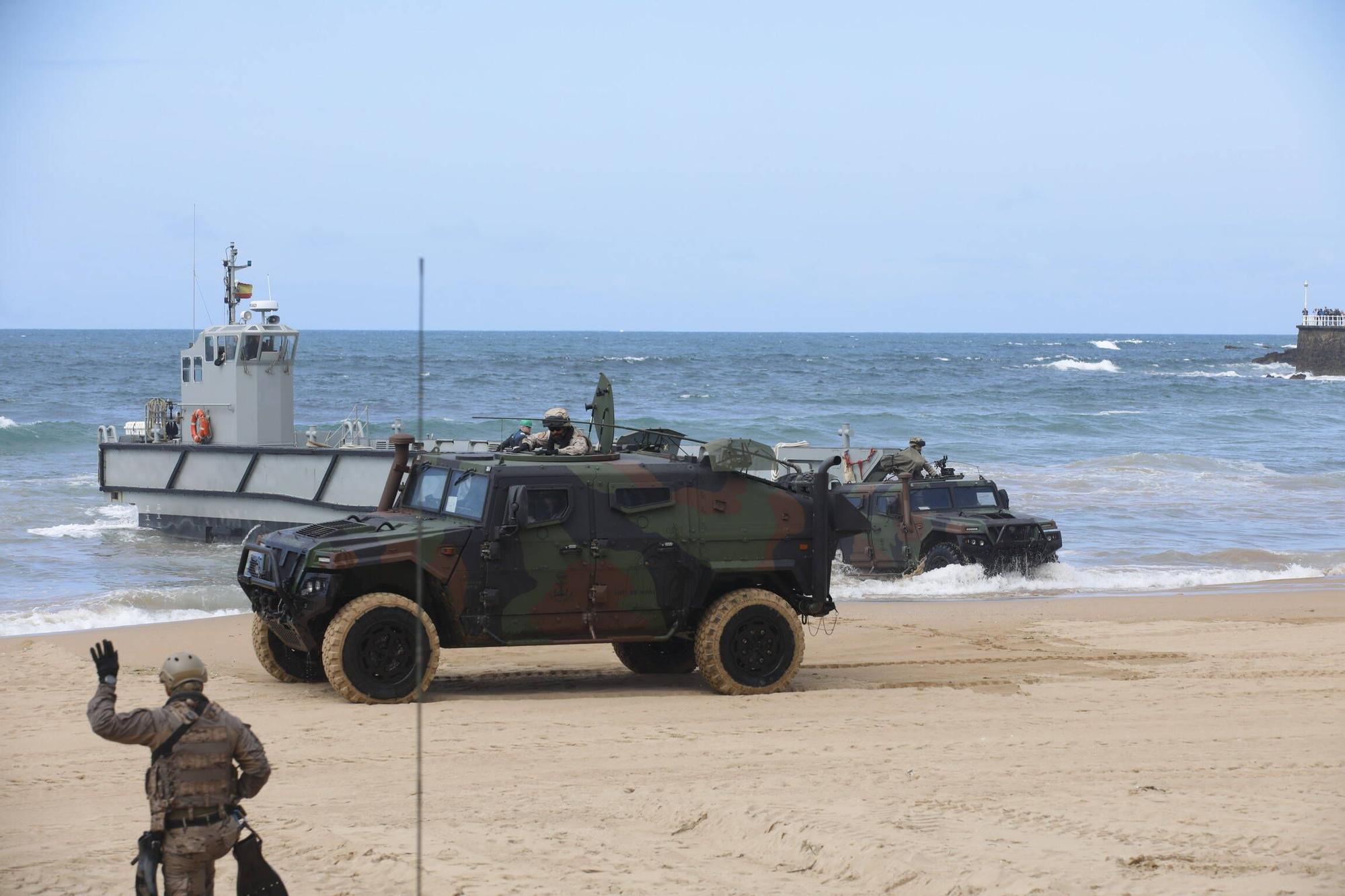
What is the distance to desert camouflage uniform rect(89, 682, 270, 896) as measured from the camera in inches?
211

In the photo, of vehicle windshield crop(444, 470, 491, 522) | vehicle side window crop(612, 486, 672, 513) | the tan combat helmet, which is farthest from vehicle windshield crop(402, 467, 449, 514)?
the tan combat helmet

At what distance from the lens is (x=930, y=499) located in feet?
60.1

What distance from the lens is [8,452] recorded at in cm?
3712

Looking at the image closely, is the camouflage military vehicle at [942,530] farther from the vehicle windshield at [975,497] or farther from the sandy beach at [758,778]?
the sandy beach at [758,778]

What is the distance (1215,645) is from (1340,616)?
9.35ft

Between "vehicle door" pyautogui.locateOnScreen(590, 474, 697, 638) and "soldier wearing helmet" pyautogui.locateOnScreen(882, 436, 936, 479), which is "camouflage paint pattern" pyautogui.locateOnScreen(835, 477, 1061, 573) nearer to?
"soldier wearing helmet" pyautogui.locateOnScreen(882, 436, 936, 479)

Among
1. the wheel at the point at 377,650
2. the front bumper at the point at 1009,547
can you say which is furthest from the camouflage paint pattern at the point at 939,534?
the wheel at the point at 377,650

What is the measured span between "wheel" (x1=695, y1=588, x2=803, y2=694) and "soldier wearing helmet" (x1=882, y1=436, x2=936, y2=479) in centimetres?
812

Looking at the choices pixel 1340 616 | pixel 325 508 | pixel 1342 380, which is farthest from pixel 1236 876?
pixel 1342 380

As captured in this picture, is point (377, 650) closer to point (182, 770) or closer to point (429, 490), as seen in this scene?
→ point (429, 490)

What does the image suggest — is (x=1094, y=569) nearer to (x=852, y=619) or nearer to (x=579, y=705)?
(x=852, y=619)

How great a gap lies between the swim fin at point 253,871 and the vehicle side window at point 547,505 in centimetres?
492

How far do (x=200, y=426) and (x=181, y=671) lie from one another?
740 inches

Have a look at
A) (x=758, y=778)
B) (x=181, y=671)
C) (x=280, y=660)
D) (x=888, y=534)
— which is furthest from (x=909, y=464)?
(x=181, y=671)
